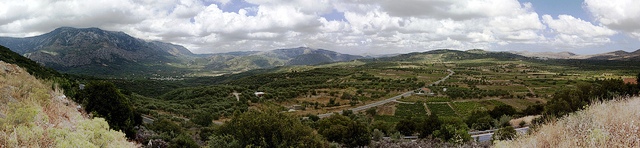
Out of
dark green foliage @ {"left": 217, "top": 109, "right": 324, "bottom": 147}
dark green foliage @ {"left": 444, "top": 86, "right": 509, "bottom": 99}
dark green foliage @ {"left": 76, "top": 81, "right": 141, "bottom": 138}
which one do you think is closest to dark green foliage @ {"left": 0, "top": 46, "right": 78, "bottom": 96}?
dark green foliage @ {"left": 76, "top": 81, "right": 141, "bottom": 138}

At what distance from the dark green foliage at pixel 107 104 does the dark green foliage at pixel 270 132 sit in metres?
12.8

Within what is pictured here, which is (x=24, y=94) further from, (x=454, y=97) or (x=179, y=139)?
(x=454, y=97)

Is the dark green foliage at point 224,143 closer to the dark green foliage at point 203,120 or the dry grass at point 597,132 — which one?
the dry grass at point 597,132

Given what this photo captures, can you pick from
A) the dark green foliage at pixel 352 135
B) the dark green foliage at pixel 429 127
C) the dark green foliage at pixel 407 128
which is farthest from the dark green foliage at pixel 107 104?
the dark green foliage at pixel 407 128

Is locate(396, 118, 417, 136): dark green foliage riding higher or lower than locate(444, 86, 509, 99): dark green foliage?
higher

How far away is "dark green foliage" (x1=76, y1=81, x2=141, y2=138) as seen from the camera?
2591cm

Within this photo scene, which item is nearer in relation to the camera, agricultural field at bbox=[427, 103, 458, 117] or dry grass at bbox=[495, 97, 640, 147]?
dry grass at bbox=[495, 97, 640, 147]

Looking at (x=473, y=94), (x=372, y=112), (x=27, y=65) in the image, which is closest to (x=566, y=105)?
(x=372, y=112)

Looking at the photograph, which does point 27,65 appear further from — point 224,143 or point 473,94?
point 473,94

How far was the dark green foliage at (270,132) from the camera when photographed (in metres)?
17.0

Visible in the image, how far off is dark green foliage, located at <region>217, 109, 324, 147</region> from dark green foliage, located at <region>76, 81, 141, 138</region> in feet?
42.1

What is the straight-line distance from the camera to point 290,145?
55.2ft

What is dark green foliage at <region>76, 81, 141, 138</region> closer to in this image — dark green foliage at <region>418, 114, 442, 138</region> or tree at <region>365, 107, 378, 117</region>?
dark green foliage at <region>418, 114, 442, 138</region>

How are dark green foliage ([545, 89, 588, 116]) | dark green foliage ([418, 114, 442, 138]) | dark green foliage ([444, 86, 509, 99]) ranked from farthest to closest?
dark green foliage ([444, 86, 509, 99]) < dark green foliage ([418, 114, 442, 138]) < dark green foliage ([545, 89, 588, 116])
